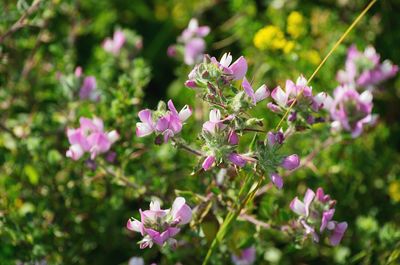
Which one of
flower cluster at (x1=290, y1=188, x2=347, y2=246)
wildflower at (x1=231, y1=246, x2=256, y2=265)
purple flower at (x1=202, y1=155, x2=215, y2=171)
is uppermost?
purple flower at (x1=202, y1=155, x2=215, y2=171)

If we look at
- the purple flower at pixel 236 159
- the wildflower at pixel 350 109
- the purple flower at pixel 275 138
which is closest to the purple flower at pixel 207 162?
the purple flower at pixel 236 159

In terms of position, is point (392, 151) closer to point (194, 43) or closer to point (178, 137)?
point (194, 43)

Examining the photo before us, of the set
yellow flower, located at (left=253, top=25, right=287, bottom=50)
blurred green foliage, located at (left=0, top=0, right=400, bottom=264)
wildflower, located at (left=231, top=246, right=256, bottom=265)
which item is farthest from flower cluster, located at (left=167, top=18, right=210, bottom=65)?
wildflower, located at (left=231, top=246, right=256, bottom=265)

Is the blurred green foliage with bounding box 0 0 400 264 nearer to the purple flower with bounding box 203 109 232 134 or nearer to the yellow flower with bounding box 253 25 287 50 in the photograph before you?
the yellow flower with bounding box 253 25 287 50

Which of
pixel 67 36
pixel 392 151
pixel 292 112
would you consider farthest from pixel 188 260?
pixel 67 36

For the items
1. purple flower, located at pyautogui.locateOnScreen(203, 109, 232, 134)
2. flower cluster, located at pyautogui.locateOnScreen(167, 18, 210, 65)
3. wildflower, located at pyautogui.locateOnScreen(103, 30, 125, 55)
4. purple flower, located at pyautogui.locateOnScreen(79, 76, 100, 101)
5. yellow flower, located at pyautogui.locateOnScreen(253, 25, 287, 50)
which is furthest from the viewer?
yellow flower, located at pyautogui.locateOnScreen(253, 25, 287, 50)

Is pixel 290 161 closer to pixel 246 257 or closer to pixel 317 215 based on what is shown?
pixel 317 215

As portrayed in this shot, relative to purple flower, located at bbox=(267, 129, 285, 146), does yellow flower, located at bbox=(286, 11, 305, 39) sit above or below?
below
